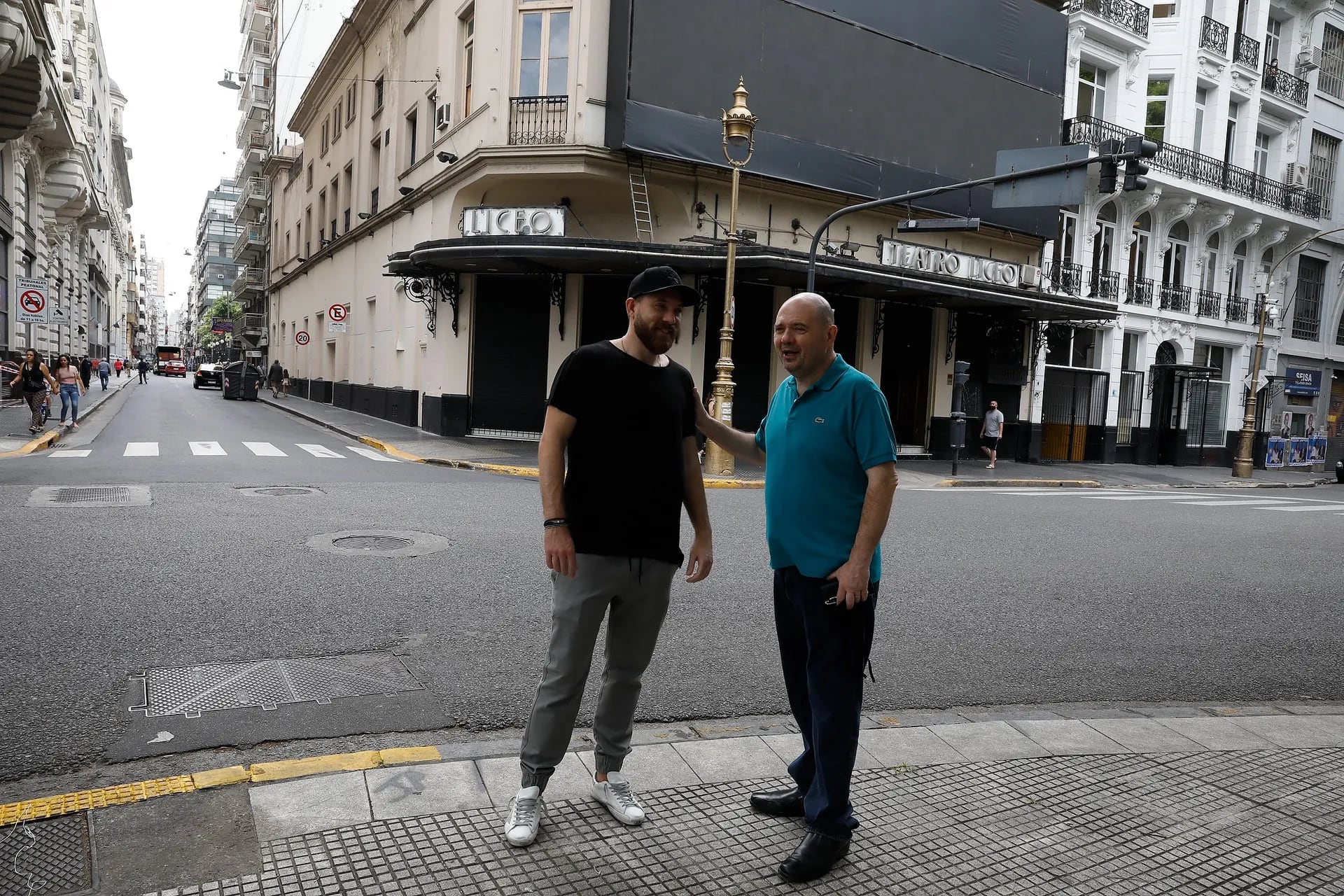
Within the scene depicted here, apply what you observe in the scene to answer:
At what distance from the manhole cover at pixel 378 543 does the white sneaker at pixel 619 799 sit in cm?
467

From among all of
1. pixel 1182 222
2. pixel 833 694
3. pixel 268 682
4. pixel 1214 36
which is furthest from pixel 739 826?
pixel 1214 36

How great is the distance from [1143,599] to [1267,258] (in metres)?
29.4

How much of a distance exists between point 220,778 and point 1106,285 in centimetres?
2767

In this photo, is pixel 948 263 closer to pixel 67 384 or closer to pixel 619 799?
pixel 67 384

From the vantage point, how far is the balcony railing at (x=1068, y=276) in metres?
25.3

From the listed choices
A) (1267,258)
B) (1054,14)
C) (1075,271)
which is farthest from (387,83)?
(1267,258)

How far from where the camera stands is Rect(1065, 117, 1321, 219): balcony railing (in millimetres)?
25500

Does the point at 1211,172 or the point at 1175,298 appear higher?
the point at 1211,172

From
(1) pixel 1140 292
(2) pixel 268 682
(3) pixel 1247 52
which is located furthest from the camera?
(3) pixel 1247 52

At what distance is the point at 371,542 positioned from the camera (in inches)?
316

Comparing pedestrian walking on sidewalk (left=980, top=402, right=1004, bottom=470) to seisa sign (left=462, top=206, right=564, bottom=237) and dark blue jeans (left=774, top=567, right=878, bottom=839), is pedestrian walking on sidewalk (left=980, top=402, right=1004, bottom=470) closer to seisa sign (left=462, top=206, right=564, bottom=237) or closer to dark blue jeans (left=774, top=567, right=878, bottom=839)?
seisa sign (left=462, top=206, right=564, bottom=237)

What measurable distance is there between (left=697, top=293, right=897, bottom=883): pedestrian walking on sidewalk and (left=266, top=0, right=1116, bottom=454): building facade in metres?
14.7

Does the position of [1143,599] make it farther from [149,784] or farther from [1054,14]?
[1054,14]

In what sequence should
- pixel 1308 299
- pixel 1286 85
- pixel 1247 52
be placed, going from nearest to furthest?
pixel 1247 52 < pixel 1286 85 < pixel 1308 299
